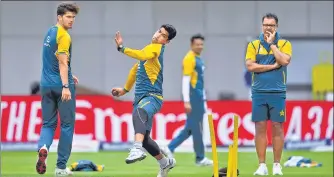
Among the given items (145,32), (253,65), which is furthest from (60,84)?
(145,32)

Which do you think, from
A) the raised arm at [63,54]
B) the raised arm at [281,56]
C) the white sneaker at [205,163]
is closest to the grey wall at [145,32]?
the white sneaker at [205,163]

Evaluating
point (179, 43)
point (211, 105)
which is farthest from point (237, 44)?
point (211, 105)

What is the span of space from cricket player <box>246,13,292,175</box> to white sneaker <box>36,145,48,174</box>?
304cm

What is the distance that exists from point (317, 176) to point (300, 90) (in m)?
17.9

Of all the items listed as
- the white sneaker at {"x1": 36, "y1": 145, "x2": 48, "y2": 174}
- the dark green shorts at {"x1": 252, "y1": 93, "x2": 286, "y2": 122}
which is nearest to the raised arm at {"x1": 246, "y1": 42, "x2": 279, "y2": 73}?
the dark green shorts at {"x1": 252, "y1": 93, "x2": 286, "y2": 122}

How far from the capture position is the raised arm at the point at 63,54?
38.1 ft

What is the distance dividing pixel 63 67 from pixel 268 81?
291 cm

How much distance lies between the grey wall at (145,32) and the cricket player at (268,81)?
1690cm

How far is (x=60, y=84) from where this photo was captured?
11.9 m

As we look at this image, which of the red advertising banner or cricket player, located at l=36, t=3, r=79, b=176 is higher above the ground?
cricket player, located at l=36, t=3, r=79, b=176

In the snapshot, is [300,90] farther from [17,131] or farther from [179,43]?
[17,131]

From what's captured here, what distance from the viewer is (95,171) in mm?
13836

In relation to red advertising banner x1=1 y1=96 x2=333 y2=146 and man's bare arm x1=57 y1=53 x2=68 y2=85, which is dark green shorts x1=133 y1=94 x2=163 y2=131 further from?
red advertising banner x1=1 y1=96 x2=333 y2=146

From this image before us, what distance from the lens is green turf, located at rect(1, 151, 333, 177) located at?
13234 mm
